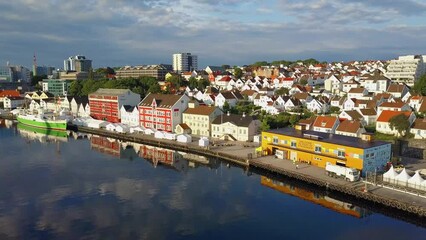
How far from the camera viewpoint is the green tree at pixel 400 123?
113ft

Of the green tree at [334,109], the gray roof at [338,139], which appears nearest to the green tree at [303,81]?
the green tree at [334,109]

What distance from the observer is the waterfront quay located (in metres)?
22.1

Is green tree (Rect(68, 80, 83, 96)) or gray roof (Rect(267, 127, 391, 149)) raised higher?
green tree (Rect(68, 80, 83, 96))

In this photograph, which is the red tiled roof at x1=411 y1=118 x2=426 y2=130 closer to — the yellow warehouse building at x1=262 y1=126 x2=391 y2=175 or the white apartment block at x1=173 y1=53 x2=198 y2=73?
the yellow warehouse building at x1=262 y1=126 x2=391 y2=175

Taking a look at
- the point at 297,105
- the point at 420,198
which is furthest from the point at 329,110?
the point at 420,198

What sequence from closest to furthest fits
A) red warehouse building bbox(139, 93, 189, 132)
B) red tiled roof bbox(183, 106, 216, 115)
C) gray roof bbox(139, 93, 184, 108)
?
red tiled roof bbox(183, 106, 216, 115) → red warehouse building bbox(139, 93, 189, 132) → gray roof bbox(139, 93, 184, 108)

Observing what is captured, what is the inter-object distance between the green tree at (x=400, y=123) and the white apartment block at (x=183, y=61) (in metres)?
143

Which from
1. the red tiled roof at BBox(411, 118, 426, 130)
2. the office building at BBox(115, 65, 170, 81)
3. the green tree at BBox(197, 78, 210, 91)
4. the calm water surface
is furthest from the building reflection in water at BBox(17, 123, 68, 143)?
the office building at BBox(115, 65, 170, 81)

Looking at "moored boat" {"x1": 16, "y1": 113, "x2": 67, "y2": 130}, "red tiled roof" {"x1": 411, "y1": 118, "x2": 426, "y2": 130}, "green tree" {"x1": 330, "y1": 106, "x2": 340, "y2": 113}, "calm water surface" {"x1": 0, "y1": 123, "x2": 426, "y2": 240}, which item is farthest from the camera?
"moored boat" {"x1": 16, "y1": 113, "x2": 67, "y2": 130}

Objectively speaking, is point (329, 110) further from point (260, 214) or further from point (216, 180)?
point (260, 214)

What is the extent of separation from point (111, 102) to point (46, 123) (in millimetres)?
11275

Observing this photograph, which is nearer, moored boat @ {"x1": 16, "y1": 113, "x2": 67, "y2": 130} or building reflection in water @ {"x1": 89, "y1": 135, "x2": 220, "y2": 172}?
building reflection in water @ {"x1": 89, "y1": 135, "x2": 220, "y2": 172}

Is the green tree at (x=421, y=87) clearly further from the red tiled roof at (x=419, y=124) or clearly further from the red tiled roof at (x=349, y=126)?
the red tiled roof at (x=349, y=126)

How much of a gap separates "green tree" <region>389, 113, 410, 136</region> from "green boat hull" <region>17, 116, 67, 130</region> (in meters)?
45.2
